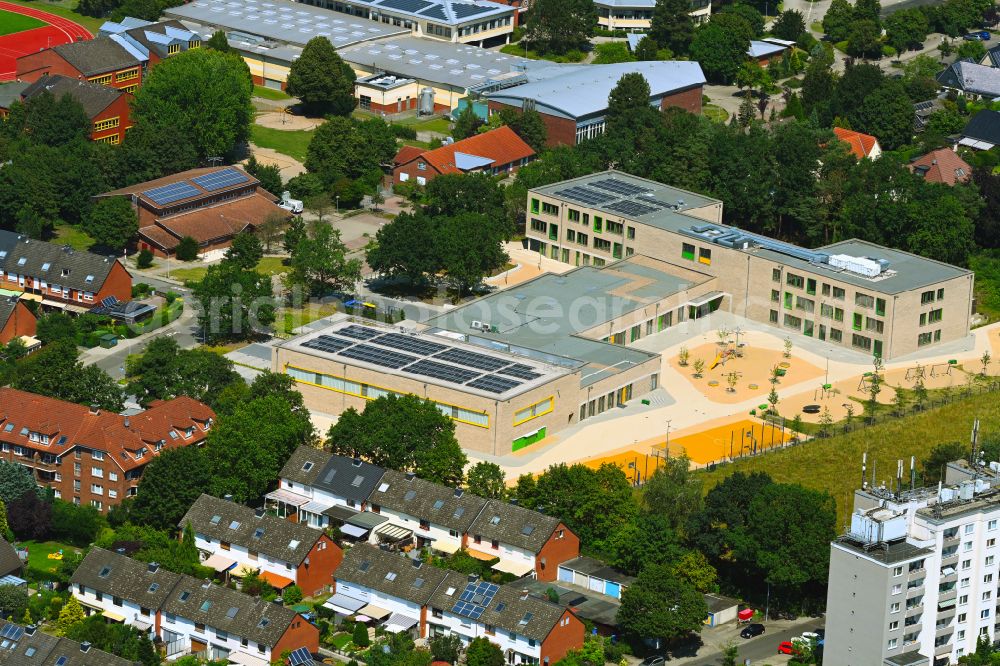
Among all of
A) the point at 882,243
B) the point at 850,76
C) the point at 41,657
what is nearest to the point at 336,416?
the point at 41,657

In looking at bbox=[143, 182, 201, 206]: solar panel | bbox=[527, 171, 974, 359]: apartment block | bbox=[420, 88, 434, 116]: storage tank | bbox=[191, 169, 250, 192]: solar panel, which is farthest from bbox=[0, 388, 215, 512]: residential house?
bbox=[420, 88, 434, 116]: storage tank

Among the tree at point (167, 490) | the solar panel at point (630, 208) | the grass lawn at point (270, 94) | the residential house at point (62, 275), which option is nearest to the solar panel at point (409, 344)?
the tree at point (167, 490)

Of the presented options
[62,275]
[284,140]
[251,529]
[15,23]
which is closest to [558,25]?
[284,140]

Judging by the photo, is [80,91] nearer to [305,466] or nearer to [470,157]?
[470,157]

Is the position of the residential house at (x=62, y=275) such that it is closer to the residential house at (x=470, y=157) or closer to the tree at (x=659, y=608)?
the residential house at (x=470, y=157)

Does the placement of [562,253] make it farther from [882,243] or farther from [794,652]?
[794,652]

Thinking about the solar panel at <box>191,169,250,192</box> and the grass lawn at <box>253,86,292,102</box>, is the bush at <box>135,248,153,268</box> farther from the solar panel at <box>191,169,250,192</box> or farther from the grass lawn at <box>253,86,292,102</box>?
the grass lawn at <box>253,86,292,102</box>
